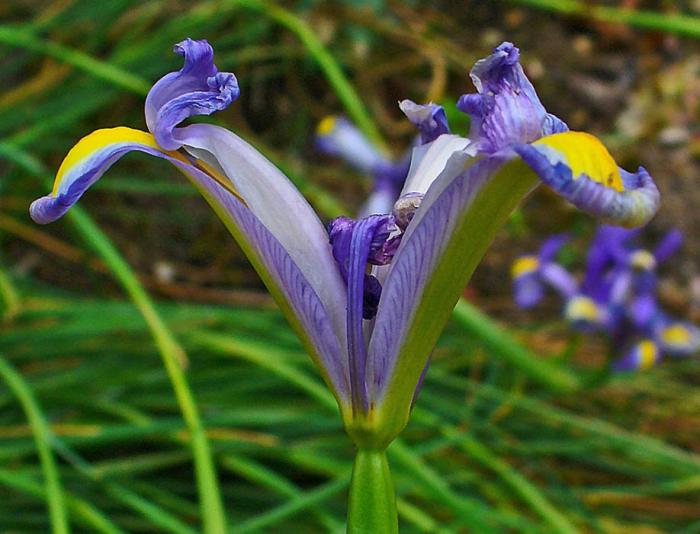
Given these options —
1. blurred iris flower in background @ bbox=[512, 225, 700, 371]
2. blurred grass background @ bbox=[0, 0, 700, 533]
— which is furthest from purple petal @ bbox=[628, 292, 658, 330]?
blurred grass background @ bbox=[0, 0, 700, 533]

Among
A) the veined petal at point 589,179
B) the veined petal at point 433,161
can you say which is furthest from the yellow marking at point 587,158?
the veined petal at point 433,161

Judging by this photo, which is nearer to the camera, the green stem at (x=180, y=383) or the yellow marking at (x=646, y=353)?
the green stem at (x=180, y=383)

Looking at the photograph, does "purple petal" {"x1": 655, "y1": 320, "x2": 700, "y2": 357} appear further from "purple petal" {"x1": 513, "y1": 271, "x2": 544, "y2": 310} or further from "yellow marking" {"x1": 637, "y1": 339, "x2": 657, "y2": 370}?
"purple petal" {"x1": 513, "y1": 271, "x2": 544, "y2": 310}

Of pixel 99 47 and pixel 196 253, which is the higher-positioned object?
pixel 99 47

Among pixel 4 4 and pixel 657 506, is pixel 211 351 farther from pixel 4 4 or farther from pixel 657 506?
pixel 4 4

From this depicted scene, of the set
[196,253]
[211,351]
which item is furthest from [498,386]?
[196,253]

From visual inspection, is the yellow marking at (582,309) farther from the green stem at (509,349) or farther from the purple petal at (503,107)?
the purple petal at (503,107)
